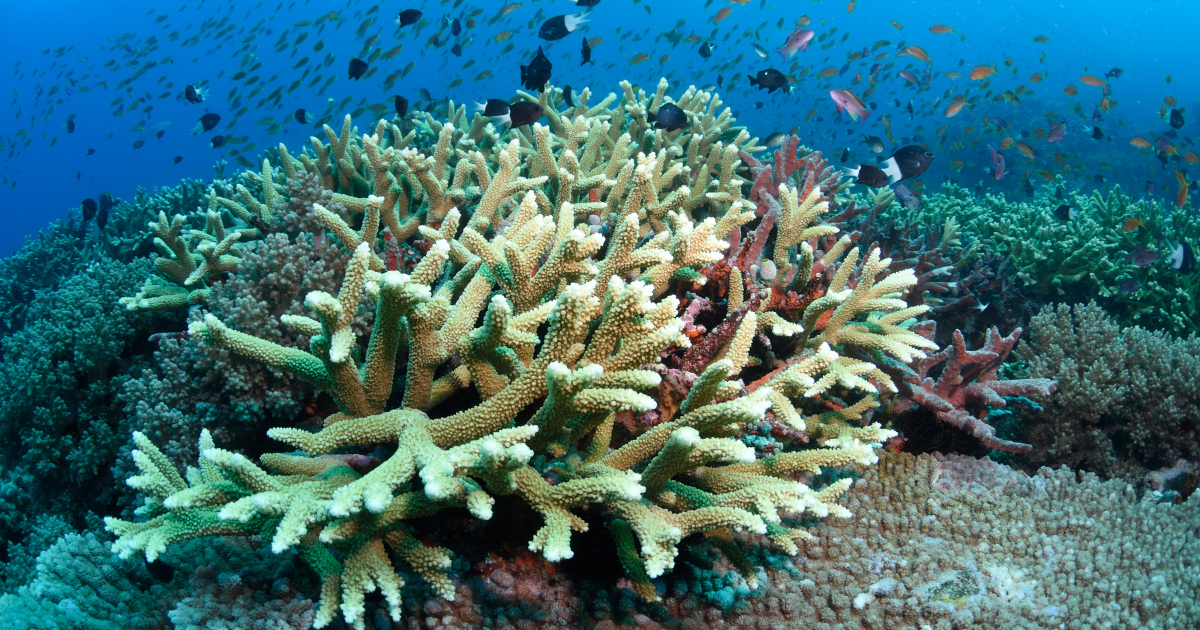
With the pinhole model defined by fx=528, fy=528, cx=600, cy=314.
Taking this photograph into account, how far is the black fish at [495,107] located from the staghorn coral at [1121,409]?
541cm

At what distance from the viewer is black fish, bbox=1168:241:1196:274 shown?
5633 millimetres

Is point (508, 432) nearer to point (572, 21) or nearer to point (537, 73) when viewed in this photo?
point (537, 73)

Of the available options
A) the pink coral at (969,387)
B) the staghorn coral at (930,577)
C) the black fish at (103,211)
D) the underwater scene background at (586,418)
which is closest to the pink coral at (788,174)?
the underwater scene background at (586,418)

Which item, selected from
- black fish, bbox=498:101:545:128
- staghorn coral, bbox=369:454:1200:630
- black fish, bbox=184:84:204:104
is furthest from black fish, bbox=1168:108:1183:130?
black fish, bbox=184:84:204:104

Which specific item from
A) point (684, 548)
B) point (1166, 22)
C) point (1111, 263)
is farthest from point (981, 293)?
point (1166, 22)

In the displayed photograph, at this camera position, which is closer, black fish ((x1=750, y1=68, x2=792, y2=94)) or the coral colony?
the coral colony

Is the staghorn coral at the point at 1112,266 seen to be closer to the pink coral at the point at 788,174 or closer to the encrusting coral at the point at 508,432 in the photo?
the pink coral at the point at 788,174

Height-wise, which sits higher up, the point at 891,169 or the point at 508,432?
the point at 891,169

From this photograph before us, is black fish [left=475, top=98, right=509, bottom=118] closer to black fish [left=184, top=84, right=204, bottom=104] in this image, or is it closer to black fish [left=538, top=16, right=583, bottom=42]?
black fish [left=538, top=16, right=583, bottom=42]

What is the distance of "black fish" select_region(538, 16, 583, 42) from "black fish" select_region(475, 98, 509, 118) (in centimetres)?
194

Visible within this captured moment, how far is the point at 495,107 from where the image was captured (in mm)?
5680

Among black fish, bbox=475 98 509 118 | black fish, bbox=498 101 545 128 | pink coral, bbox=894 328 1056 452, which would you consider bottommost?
pink coral, bbox=894 328 1056 452

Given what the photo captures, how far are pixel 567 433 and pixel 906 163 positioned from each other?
18.8ft

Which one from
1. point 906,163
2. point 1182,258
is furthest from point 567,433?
point 1182,258
